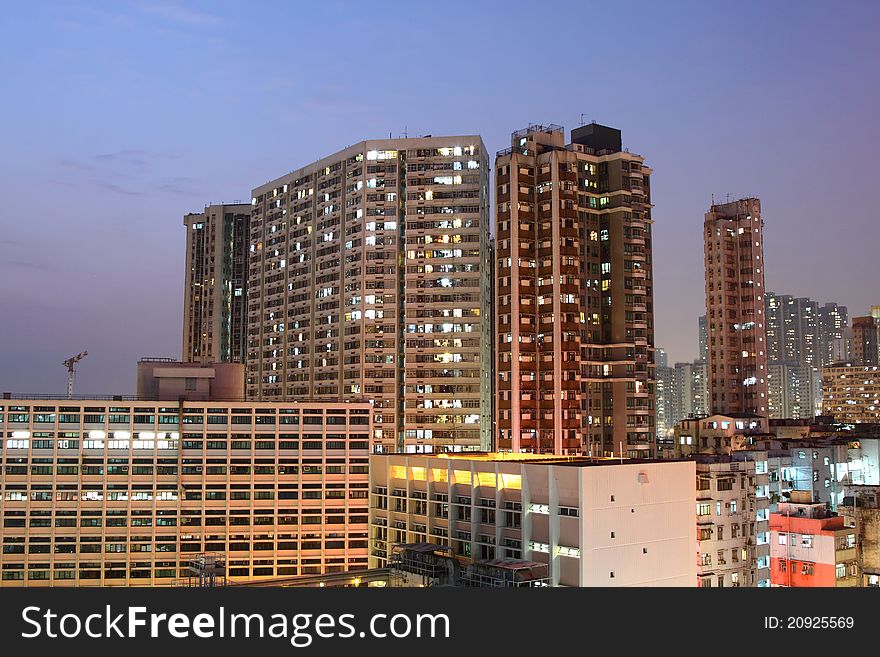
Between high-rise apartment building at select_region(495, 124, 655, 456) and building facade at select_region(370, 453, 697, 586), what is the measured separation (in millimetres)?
44569

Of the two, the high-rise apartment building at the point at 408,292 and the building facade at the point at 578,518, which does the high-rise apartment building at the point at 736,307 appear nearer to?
the high-rise apartment building at the point at 408,292

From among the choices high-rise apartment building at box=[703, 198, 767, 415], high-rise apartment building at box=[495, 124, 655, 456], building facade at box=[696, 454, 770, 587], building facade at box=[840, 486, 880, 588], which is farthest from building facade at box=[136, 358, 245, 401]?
high-rise apartment building at box=[703, 198, 767, 415]

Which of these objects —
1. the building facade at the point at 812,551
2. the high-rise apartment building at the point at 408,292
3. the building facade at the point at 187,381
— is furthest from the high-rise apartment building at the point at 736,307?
the building facade at the point at 187,381

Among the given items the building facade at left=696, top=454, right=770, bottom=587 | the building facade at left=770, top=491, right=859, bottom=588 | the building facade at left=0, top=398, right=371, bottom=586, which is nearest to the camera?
the building facade at left=696, top=454, right=770, bottom=587

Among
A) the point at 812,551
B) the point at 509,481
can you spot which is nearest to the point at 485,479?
the point at 509,481

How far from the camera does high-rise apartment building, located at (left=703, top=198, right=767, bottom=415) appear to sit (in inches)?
7288

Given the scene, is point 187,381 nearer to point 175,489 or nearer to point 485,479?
point 175,489

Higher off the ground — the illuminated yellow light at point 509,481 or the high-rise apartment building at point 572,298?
the high-rise apartment building at point 572,298

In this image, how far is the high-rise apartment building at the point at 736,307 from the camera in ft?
607

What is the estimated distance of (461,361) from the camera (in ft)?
445

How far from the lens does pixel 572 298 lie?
124062mm

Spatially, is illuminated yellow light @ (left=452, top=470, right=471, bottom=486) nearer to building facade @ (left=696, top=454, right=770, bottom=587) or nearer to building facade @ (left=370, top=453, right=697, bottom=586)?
building facade @ (left=370, top=453, right=697, bottom=586)

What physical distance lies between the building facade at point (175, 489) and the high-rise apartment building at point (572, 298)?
36744mm

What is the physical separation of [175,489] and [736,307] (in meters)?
137
